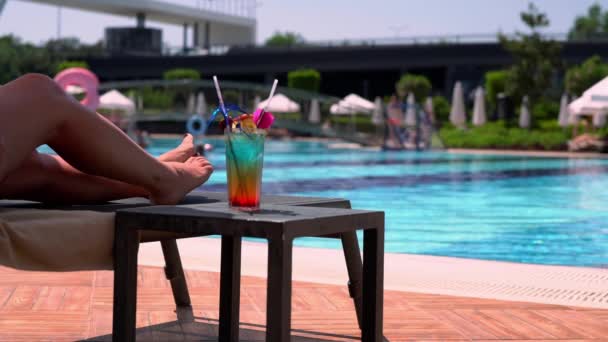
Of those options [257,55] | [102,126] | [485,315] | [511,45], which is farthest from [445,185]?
[257,55]

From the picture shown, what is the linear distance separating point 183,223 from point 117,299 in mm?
297

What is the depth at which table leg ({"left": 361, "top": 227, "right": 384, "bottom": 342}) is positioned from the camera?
2.70 meters

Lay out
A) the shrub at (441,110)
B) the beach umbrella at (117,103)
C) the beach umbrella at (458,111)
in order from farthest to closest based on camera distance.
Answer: the shrub at (441,110), the beach umbrella at (458,111), the beach umbrella at (117,103)

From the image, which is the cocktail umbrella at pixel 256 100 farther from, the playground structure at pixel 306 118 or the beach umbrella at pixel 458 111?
the beach umbrella at pixel 458 111

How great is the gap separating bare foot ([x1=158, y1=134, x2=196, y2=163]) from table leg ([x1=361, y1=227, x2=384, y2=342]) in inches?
26.5

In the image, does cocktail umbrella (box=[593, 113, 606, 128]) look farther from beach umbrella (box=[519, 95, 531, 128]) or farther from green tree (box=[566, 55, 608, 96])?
green tree (box=[566, 55, 608, 96])

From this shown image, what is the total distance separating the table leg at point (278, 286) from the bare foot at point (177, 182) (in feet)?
2.09

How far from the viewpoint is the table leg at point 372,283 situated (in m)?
2.70

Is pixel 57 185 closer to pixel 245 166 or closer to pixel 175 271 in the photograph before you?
pixel 245 166

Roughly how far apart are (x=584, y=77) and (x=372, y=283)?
105 ft

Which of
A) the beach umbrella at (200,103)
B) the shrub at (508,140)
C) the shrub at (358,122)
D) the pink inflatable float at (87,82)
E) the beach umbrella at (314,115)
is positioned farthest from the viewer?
the beach umbrella at (200,103)

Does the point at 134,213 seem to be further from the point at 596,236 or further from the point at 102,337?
the point at 596,236

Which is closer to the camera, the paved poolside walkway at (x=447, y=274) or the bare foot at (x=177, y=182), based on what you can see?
the bare foot at (x=177, y=182)

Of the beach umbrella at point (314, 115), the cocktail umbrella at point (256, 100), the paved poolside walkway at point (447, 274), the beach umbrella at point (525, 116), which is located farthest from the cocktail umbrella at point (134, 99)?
the paved poolside walkway at point (447, 274)
